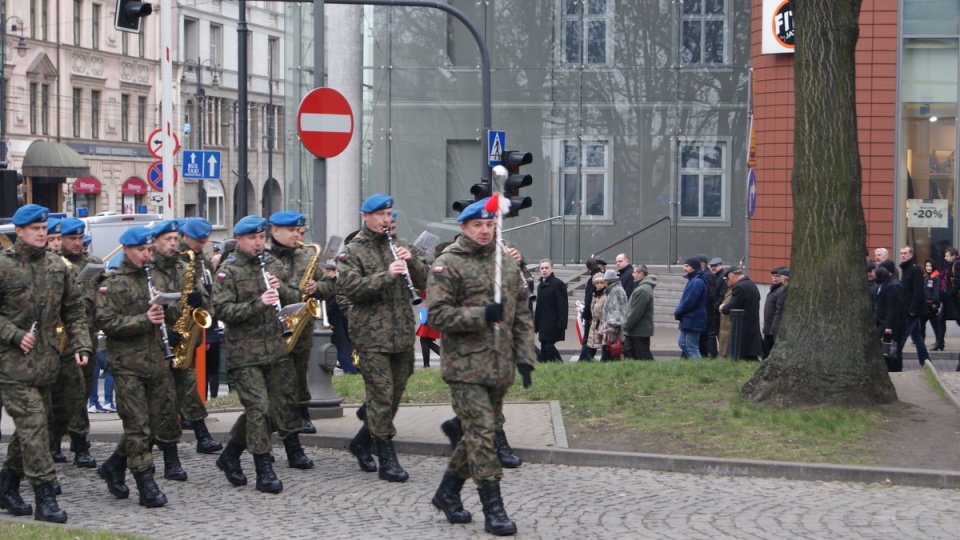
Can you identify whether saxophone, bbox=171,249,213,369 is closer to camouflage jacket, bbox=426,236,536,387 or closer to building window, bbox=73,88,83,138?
camouflage jacket, bbox=426,236,536,387

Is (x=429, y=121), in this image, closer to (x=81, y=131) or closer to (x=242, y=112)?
(x=242, y=112)

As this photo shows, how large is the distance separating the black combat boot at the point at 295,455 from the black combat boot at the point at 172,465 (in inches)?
31.3

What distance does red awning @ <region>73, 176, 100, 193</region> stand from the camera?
5647 cm

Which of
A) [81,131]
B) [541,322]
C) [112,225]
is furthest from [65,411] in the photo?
[81,131]

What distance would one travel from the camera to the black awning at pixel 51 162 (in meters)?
51.9

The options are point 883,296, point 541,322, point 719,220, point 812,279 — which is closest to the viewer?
point 812,279

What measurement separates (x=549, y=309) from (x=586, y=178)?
11.6m

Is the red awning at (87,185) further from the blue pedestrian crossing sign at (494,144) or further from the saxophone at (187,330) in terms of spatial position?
the saxophone at (187,330)

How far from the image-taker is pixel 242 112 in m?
19.0

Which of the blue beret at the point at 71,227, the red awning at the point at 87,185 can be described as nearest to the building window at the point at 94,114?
the red awning at the point at 87,185

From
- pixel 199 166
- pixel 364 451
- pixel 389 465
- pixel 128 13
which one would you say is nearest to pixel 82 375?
pixel 364 451

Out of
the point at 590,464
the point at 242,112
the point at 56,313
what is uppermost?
the point at 242,112

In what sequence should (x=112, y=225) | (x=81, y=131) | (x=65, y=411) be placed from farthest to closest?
(x=81, y=131) < (x=112, y=225) < (x=65, y=411)

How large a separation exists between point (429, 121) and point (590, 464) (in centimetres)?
1922
